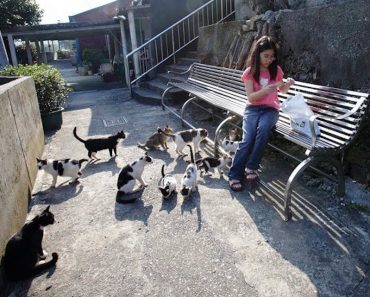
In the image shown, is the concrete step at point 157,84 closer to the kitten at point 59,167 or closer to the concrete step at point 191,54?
the concrete step at point 191,54

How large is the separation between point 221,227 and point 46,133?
5082mm

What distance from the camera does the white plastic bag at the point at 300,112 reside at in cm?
334

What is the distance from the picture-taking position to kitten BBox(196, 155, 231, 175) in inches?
168

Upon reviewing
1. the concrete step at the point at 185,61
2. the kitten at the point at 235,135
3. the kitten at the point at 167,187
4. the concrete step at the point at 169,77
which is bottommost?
the kitten at the point at 167,187

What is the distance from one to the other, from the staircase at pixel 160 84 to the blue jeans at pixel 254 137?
4.94 metres

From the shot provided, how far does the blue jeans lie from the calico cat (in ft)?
7.30

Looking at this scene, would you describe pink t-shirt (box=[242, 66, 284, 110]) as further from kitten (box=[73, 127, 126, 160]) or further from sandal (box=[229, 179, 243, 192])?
kitten (box=[73, 127, 126, 160])

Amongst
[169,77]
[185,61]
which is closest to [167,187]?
[169,77]

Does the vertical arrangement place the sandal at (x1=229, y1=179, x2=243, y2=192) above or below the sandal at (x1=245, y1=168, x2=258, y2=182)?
below

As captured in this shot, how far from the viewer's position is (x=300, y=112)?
3389 mm

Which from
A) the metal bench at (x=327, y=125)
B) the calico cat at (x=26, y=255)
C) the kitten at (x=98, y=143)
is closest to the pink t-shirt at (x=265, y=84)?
the metal bench at (x=327, y=125)

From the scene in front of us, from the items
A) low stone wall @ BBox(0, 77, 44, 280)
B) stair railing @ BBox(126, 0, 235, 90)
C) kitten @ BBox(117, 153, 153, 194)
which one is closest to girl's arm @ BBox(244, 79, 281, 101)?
kitten @ BBox(117, 153, 153, 194)

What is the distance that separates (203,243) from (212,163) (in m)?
1.45

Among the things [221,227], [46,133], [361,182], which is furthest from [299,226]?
[46,133]
